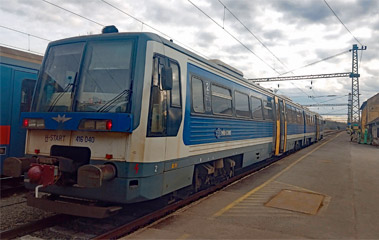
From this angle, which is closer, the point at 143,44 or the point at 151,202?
the point at 143,44

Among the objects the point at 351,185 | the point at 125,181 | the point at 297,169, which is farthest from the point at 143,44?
the point at 297,169

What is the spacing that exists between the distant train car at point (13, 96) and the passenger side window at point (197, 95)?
458cm

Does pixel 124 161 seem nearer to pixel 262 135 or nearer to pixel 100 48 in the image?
pixel 100 48

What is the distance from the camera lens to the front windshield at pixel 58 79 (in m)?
5.51

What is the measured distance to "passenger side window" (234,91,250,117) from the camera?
9148mm

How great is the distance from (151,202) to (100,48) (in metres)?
3.45

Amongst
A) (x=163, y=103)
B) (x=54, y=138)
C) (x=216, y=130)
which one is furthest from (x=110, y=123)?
(x=216, y=130)

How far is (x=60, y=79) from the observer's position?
5680 mm

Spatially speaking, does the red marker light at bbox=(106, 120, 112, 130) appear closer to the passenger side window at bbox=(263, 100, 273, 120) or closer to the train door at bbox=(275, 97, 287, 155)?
the passenger side window at bbox=(263, 100, 273, 120)

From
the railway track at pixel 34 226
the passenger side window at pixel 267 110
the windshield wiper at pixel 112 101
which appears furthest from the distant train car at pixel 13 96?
the passenger side window at pixel 267 110

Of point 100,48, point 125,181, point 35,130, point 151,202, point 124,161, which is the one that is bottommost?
point 151,202

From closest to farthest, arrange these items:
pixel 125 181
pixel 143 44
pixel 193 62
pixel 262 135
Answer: pixel 125 181 → pixel 143 44 → pixel 193 62 → pixel 262 135

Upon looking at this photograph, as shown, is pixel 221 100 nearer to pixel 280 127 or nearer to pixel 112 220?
pixel 112 220

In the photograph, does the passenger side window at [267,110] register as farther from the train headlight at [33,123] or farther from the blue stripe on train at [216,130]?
the train headlight at [33,123]
